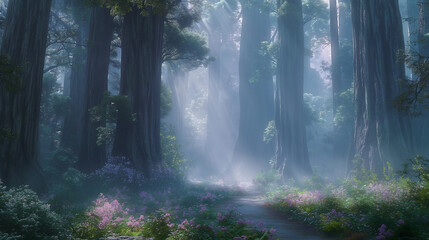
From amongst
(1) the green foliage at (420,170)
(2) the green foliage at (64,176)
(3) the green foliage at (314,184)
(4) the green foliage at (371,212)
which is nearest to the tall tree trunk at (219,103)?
(3) the green foliage at (314,184)

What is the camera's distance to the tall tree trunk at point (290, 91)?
67.8 ft

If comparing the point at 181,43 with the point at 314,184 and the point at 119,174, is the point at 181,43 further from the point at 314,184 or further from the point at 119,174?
the point at 314,184

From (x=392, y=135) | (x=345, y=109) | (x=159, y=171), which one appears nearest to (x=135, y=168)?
(x=159, y=171)

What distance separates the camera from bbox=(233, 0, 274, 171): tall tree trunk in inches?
1206

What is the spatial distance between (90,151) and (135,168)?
2.22 m

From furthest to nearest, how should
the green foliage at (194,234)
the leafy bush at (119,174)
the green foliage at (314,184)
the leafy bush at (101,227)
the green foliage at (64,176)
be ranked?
the green foliage at (314,184) < the leafy bush at (119,174) < the green foliage at (64,176) < the leafy bush at (101,227) < the green foliage at (194,234)

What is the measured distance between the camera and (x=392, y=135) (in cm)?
1305

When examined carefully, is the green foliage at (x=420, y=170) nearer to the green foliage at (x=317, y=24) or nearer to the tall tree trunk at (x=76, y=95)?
the tall tree trunk at (x=76, y=95)

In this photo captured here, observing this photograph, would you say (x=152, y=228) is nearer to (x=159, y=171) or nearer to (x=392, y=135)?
(x=159, y=171)

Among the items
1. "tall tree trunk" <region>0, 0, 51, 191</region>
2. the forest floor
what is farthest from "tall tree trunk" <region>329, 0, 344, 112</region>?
"tall tree trunk" <region>0, 0, 51, 191</region>

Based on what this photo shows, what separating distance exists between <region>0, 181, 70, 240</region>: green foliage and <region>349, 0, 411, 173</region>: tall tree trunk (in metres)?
11.5

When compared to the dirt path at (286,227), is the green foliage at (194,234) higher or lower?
higher

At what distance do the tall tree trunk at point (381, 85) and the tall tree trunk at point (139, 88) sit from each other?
8.44m

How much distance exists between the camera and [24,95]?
9.63m
